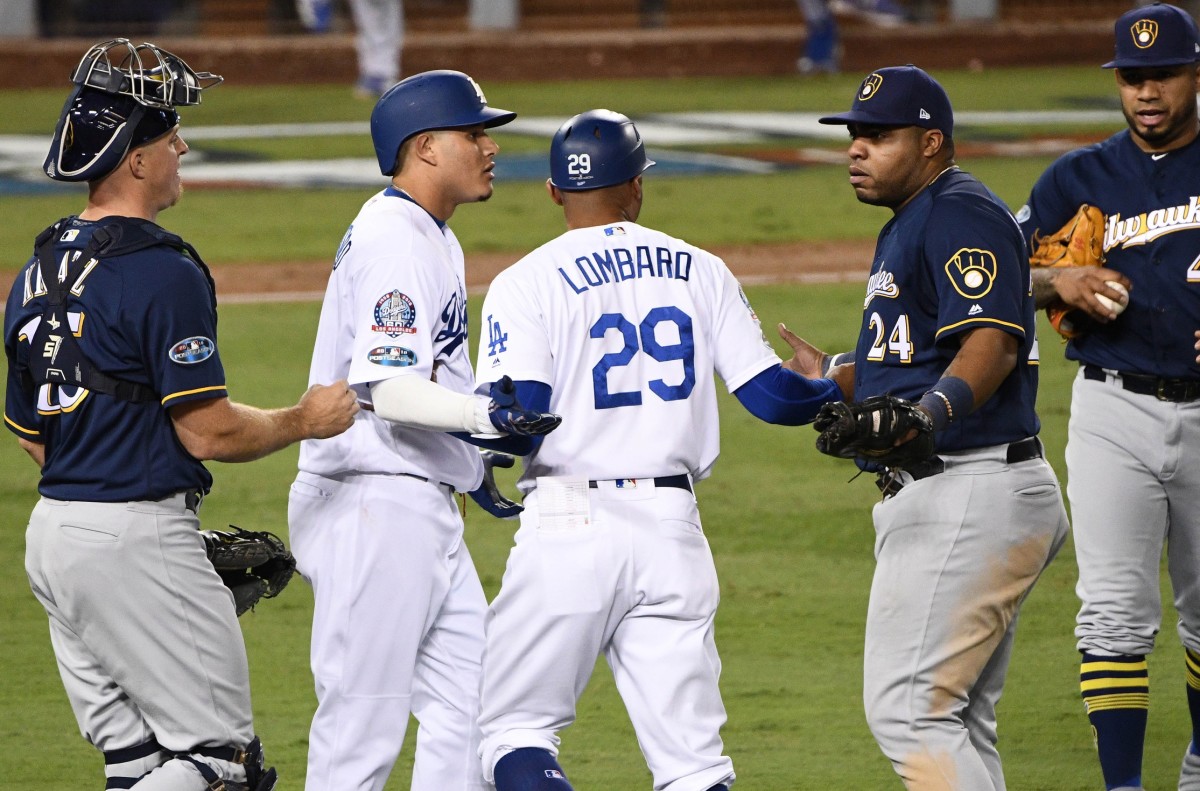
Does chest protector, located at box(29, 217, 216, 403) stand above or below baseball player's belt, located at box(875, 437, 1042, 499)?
above

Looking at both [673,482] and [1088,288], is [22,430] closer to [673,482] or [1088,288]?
[673,482]

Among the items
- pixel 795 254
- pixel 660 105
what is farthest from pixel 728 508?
pixel 660 105

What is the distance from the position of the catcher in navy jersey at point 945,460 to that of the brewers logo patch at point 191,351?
5.20ft

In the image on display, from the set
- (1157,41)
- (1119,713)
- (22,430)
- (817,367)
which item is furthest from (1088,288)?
(22,430)

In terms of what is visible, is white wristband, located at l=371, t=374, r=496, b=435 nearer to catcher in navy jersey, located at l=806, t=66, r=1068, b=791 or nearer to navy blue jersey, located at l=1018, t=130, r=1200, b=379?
catcher in navy jersey, located at l=806, t=66, r=1068, b=791

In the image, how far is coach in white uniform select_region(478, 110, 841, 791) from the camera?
161 inches

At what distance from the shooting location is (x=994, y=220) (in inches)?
163

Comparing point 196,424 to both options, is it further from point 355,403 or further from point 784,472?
point 784,472

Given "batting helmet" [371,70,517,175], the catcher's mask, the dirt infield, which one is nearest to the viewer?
the catcher's mask

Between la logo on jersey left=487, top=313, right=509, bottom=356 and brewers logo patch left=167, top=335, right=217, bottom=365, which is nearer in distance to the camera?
brewers logo patch left=167, top=335, right=217, bottom=365

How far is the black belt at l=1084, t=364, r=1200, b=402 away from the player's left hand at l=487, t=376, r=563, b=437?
80.3 inches

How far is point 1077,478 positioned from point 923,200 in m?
1.31

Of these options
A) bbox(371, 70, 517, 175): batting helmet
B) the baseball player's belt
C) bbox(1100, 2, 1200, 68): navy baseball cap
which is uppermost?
bbox(1100, 2, 1200, 68): navy baseball cap

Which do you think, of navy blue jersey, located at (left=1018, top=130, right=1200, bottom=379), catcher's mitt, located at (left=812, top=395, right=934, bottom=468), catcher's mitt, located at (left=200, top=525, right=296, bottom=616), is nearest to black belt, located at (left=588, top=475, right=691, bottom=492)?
catcher's mitt, located at (left=812, top=395, right=934, bottom=468)
